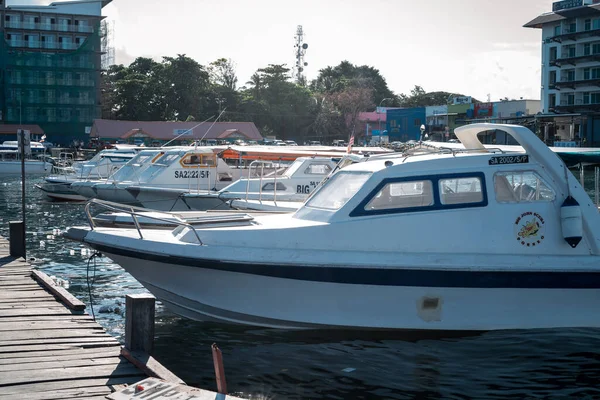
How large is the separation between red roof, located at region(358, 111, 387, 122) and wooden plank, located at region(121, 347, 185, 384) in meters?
101

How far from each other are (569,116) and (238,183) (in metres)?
58.2

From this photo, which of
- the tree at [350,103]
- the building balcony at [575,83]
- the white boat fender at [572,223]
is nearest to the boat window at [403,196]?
the white boat fender at [572,223]

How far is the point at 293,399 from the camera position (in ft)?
30.5

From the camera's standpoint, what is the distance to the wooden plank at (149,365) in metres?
7.62

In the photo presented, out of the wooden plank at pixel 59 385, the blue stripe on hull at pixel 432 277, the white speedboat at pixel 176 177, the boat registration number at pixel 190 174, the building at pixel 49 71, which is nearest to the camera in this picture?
the wooden plank at pixel 59 385

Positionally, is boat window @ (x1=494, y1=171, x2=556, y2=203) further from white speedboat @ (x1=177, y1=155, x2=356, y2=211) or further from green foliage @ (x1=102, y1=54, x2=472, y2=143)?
green foliage @ (x1=102, y1=54, x2=472, y2=143)

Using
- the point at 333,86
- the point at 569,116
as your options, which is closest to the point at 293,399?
the point at 569,116

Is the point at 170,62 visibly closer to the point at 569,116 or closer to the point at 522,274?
the point at 569,116

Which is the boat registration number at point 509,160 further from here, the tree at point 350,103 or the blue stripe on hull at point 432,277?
the tree at point 350,103

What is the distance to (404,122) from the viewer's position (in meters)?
98.1

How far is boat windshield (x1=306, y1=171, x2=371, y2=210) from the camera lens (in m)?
11.1

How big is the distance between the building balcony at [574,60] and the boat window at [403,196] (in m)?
70.6

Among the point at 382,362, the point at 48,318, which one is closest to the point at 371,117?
the point at 382,362

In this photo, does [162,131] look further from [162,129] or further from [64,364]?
[64,364]
